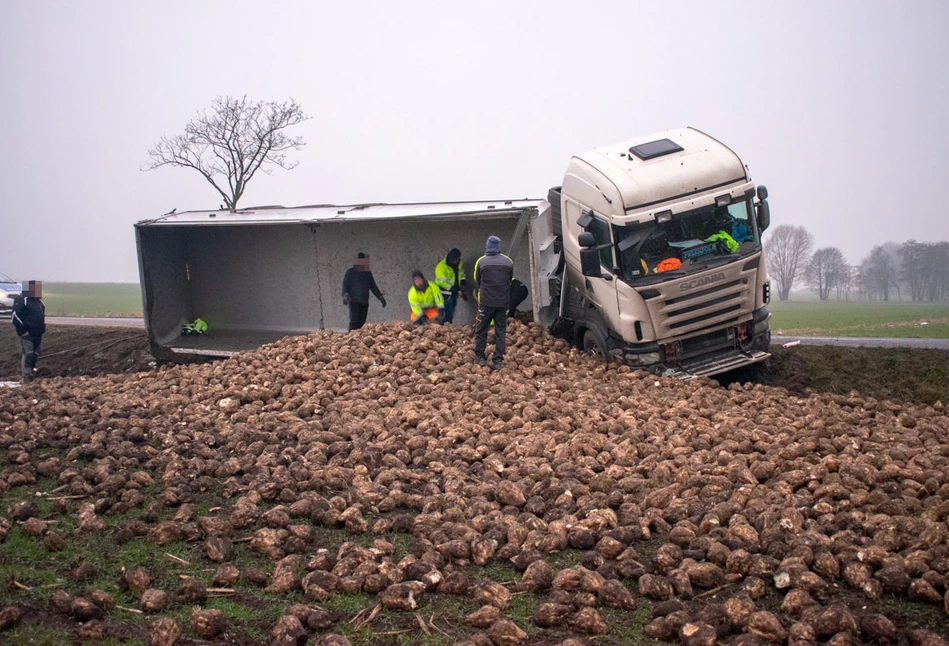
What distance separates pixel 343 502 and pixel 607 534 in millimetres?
2001

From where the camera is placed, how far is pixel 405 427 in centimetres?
844

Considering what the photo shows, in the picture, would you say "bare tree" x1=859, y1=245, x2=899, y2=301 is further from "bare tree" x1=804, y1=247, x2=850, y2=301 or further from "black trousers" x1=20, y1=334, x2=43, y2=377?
"black trousers" x1=20, y1=334, x2=43, y2=377

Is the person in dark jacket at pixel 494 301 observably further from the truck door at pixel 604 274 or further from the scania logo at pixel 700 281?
the scania logo at pixel 700 281

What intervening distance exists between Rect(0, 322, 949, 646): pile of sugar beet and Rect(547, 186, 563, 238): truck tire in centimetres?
293

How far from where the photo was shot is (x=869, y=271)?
7606cm

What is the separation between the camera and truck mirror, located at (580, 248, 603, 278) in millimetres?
10703

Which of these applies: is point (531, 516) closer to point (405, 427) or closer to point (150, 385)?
point (405, 427)

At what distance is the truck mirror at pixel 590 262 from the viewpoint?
421 inches

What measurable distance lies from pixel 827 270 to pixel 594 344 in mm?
76751

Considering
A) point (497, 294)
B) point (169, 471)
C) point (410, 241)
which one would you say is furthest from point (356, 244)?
point (169, 471)

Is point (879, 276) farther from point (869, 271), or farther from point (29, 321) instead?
point (29, 321)

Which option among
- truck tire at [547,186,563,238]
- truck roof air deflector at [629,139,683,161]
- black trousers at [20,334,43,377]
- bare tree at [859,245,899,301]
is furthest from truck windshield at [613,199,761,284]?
bare tree at [859,245,899,301]

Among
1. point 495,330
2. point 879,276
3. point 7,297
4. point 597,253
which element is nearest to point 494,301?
point 495,330

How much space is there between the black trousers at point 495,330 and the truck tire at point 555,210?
7.21ft
